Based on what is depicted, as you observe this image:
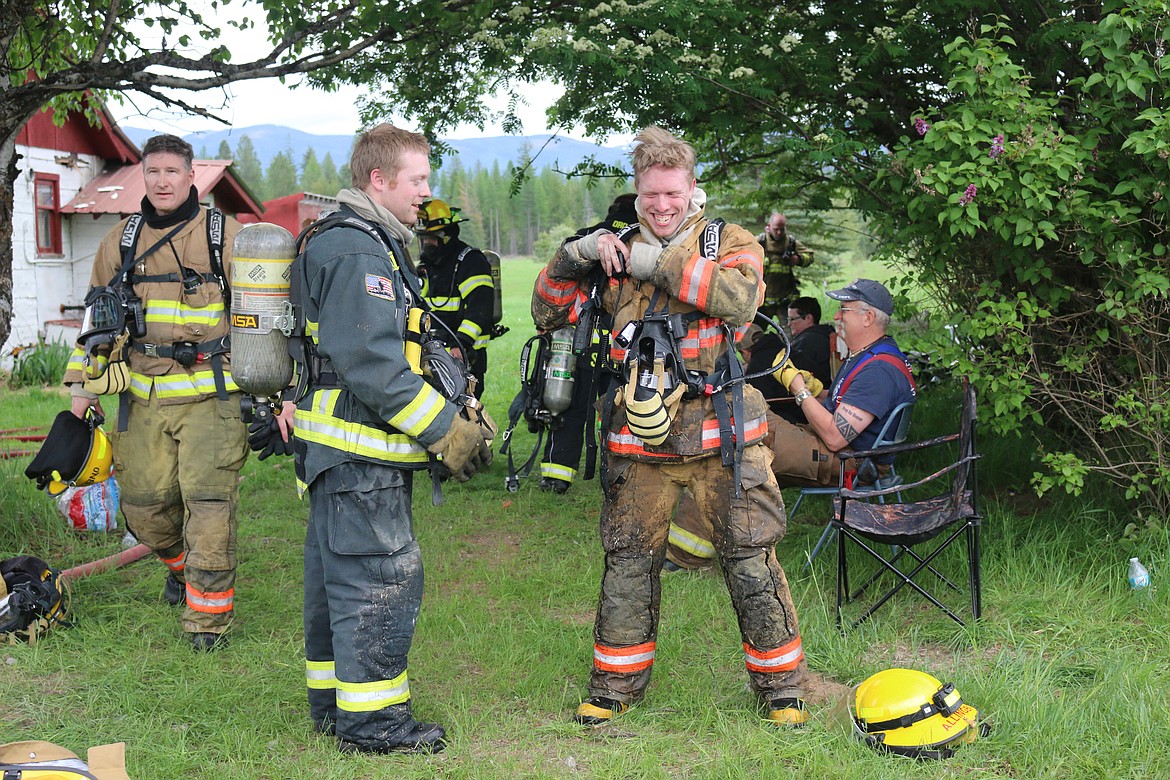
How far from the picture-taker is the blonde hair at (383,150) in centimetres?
338

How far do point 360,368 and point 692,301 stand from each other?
116 cm

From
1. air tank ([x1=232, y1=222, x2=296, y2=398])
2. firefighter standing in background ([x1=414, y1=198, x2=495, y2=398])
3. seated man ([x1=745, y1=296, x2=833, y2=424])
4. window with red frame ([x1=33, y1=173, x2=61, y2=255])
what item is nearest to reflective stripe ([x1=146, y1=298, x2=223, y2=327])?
air tank ([x1=232, y1=222, x2=296, y2=398])

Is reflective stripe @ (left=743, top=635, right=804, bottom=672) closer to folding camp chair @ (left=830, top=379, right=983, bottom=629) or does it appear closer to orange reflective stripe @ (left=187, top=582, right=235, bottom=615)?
folding camp chair @ (left=830, top=379, right=983, bottom=629)

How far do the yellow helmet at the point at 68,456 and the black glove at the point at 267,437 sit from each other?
3.53ft

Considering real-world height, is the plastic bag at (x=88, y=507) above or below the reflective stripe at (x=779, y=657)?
below

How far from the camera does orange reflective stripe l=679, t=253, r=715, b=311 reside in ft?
11.1

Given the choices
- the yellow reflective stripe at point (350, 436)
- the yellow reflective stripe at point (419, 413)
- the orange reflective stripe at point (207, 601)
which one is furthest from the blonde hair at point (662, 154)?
the orange reflective stripe at point (207, 601)

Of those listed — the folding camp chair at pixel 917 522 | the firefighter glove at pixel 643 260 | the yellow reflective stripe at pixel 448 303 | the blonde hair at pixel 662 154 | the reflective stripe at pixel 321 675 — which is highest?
the blonde hair at pixel 662 154

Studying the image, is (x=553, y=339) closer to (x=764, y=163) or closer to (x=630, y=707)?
(x=764, y=163)

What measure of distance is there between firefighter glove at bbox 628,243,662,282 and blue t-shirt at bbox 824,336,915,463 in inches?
76.2

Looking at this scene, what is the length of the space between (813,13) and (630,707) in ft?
15.6

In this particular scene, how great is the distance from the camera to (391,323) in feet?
10.6

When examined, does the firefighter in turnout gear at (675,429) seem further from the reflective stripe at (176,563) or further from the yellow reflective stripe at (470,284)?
the yellow reflective stripe at (470,284)

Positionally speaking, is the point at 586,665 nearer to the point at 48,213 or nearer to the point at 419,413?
the point at 419,413
